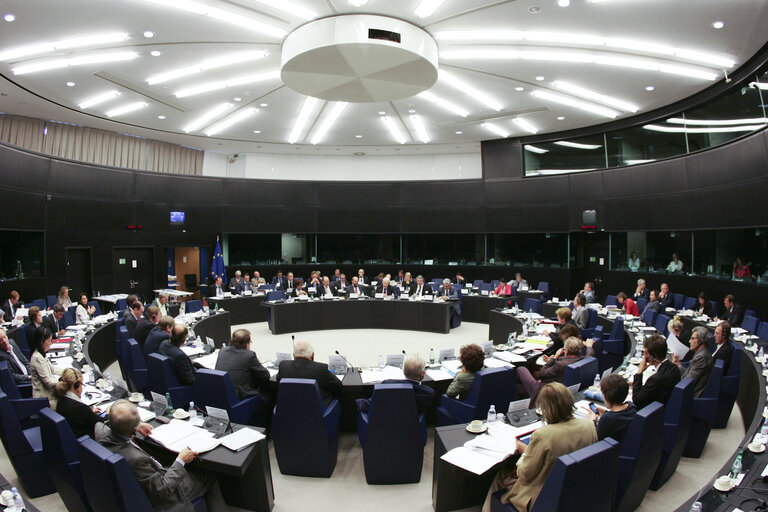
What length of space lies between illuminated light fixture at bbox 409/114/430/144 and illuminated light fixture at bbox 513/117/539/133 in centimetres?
247

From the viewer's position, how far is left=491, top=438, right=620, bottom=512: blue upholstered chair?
7.95 ft

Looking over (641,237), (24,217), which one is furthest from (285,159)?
(641,237)

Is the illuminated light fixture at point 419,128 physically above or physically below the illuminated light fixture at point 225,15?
above

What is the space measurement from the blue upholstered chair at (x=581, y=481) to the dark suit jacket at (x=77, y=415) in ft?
10.4

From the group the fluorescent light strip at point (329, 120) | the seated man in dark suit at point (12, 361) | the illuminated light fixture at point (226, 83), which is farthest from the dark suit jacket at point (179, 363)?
the fluorescent light strip at point (329, 120)

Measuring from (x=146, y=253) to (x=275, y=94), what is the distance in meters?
6.66

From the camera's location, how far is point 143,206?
13039mm

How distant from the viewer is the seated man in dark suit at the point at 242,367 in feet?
15.2

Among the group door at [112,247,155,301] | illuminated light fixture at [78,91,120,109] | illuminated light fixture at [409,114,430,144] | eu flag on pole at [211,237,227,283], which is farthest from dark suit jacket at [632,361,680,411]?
door at [112,247,155,301]

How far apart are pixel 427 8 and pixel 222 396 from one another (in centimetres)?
557

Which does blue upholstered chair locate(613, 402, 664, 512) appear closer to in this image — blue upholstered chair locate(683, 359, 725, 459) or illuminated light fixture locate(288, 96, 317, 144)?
blue upholstered chair locate(683, 359, 725, 459)

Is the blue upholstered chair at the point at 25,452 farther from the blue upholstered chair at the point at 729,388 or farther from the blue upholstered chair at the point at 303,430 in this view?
the blue upholstered chair at the point at 729,388

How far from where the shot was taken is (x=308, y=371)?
432cm

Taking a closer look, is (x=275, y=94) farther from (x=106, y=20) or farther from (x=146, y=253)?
(x=146, y=253)
